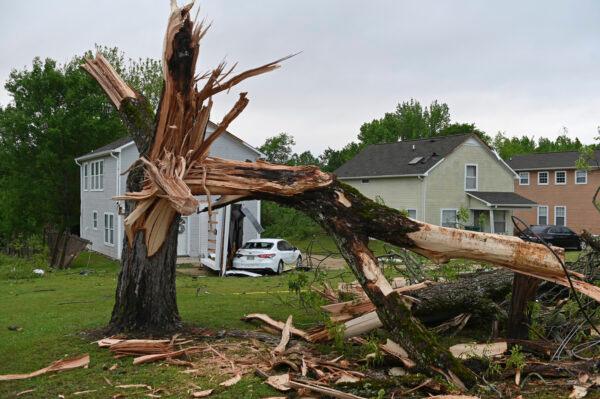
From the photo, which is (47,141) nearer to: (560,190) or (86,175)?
(86,175)

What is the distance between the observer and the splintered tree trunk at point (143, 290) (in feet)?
24.3

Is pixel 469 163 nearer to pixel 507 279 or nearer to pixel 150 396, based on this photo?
pixel 507 279

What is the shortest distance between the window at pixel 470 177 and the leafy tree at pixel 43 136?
63.7ft

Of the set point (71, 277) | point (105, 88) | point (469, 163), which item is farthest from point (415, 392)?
point (469, 163)

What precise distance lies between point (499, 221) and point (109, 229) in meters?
20.2

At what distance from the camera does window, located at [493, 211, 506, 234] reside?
1247 inches

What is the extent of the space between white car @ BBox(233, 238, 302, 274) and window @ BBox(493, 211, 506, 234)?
1584cm

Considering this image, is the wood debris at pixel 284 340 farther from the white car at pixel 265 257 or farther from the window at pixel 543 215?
the window at pixel 543 215

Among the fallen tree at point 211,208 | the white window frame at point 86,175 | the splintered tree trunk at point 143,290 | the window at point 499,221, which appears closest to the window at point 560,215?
the window at point 499,221

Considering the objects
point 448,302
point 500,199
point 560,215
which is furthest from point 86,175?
point 560,215

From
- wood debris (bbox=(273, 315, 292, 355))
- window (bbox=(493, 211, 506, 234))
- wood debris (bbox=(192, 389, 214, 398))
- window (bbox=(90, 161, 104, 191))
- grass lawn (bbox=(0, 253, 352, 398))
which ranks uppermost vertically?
window (bbox=(90, 161, 104, 191))

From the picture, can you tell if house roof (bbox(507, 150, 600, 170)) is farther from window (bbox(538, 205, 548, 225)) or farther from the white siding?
the white siding

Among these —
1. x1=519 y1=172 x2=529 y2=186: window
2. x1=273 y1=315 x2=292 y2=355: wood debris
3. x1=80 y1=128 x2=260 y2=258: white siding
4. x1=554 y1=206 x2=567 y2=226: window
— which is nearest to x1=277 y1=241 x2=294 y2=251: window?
x1=80 y1=128 x2=260 y2=258: white siding

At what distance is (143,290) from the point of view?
7.43 meters
